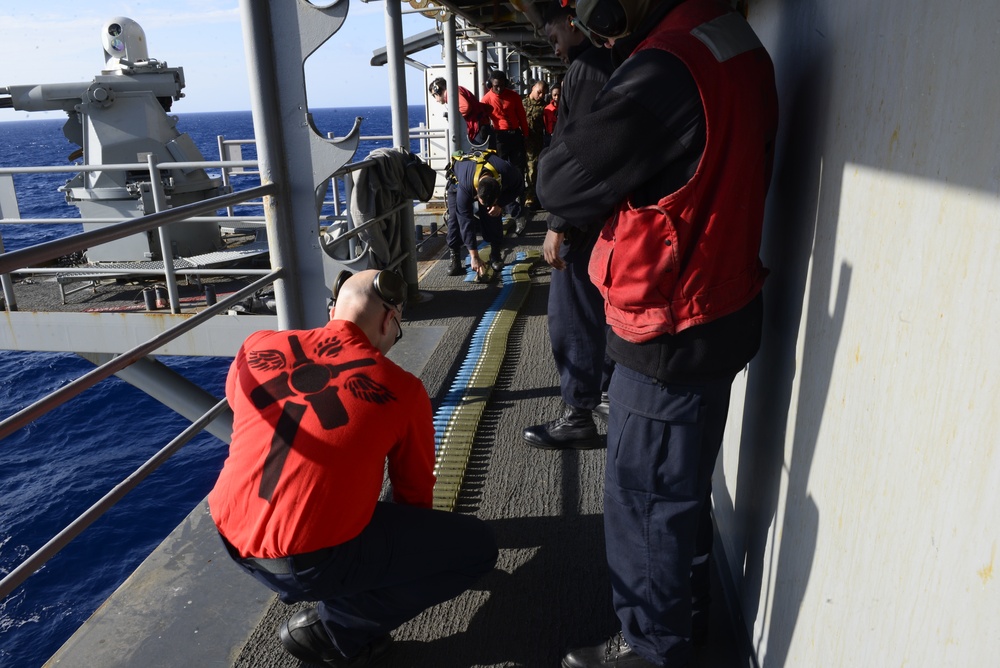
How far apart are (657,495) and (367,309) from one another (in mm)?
987

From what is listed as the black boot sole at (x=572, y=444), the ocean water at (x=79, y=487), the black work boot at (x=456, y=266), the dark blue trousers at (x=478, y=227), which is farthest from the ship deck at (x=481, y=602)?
the ocean water at (x=79, y=487)

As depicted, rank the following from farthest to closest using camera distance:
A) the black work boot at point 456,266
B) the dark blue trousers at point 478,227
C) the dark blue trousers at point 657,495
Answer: the black work boot at point 456,266, the dark blue trousers at point 478,227, the dark blue trousers at point 657,495

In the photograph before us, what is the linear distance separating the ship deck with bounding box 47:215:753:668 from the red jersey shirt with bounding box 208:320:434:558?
55 cm

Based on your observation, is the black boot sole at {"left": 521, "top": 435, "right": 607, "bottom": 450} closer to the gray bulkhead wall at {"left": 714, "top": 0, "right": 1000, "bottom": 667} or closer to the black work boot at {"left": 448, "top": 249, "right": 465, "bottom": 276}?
the gray bulkhead wall at {"left": 714, "top": 0, "right": 1000, "bottom": 667}

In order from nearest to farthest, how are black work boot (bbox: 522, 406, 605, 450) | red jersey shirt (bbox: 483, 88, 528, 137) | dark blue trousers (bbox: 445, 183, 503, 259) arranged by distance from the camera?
black work boot (bbox: 522, 406, 605, 450) < dark blue trousers (bbox: 445, 183, 503, 259) < red jersey shirt (bbox: 483, 88, 528, 137)

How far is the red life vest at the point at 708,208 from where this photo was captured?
1568 mm

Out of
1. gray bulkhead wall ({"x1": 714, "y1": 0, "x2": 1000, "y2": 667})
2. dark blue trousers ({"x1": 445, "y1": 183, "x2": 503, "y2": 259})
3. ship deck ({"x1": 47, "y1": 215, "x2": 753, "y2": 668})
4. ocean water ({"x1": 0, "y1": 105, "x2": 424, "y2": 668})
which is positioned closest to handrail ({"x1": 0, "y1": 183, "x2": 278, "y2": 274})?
ship deck ({"x1": 47, "y1": 215, "x2": 753, "y2": 668})

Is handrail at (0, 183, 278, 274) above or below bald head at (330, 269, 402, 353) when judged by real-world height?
above

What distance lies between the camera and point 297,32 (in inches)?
106

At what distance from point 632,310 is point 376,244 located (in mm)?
4017

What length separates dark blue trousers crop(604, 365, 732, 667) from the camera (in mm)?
1773

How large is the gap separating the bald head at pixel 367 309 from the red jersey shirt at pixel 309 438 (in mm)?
73

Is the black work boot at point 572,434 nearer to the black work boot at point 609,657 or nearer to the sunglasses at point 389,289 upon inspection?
the black work boot at point 609,657

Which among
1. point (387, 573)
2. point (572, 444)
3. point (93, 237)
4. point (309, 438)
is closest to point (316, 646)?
point (387, 573)
